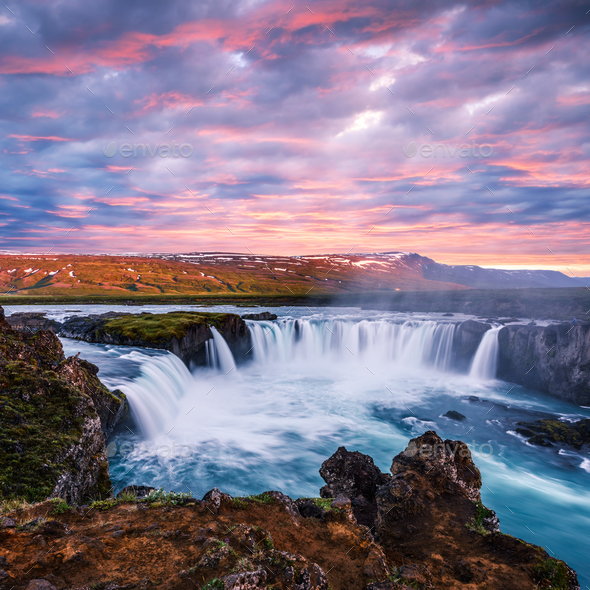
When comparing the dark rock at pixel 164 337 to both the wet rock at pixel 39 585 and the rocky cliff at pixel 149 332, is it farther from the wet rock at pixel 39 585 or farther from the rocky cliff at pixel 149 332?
the wet rock at pixel 39 585

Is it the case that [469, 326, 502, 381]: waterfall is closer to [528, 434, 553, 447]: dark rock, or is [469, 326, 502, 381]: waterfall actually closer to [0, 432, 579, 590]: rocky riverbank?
[528, 434, 553, 447]: dark rock

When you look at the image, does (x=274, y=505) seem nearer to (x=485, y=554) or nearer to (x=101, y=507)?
(x=101, y=507)

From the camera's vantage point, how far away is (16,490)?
23.9ft

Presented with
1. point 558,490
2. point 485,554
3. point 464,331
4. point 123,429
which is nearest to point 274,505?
point 485,554

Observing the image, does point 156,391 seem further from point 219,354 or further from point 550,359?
point 550,359

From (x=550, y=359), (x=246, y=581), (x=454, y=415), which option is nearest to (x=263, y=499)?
(x=246, y=581)

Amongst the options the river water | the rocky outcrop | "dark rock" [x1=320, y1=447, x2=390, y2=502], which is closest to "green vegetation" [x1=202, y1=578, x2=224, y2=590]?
"dark rock" [x1=320, y1=447, x2=390, y2=502]

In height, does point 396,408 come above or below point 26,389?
below

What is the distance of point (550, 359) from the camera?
104 feet

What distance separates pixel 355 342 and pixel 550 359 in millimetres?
23919

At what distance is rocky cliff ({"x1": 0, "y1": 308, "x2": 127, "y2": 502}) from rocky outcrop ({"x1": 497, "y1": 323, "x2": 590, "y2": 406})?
121ft

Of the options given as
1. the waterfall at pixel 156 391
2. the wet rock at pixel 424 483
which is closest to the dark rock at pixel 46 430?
the waterfall at pixel 156 391

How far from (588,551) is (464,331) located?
95.4 ft

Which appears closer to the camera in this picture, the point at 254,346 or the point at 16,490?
the point at 16,490
